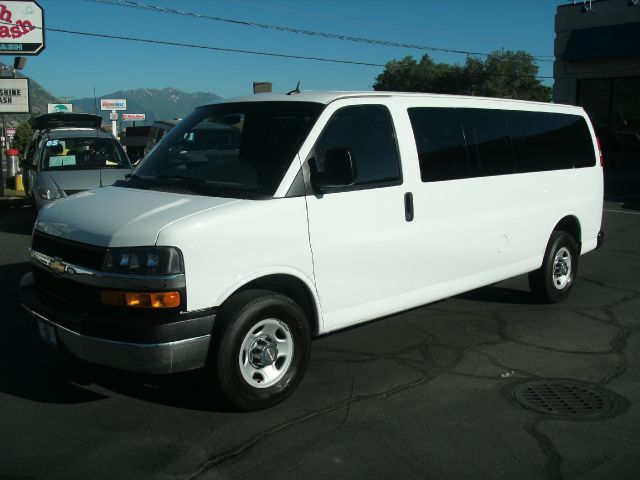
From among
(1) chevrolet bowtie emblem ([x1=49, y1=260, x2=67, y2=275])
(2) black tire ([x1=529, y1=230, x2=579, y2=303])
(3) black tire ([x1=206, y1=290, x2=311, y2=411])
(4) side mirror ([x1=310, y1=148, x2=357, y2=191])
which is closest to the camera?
(3) black tire ([x1=206, y1=290, x2=311, y2=411])

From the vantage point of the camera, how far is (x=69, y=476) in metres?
3.63

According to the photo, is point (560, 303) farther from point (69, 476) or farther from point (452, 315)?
point (69, 476)

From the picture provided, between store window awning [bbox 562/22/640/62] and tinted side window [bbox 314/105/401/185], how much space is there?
86.0 ft

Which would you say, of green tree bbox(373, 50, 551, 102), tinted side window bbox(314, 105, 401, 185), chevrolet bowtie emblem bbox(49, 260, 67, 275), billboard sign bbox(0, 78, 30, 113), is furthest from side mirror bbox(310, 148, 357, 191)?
green tree bbox(373, 50, 551, 102)

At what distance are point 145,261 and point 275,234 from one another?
0.85 metres

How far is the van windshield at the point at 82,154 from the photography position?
12.5 metres

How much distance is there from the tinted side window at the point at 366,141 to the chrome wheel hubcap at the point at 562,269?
286 centimetres

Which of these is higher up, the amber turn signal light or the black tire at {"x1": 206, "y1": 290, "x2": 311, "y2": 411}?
the amber turn signal light

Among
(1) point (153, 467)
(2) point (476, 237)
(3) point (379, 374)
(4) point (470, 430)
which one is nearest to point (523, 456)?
(4) point (470, 430)

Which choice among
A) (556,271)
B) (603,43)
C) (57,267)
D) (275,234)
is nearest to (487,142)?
(556,271)

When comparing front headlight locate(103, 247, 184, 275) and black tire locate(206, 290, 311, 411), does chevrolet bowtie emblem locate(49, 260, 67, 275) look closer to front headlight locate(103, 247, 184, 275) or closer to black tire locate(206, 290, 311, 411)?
front headlight locate(103, 247, 184, 275)

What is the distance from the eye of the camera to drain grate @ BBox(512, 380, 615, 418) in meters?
4.48

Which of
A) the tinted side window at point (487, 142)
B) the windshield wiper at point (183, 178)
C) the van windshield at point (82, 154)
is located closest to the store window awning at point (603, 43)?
the van windshield at point (82, 154)

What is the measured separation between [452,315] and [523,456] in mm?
3032
